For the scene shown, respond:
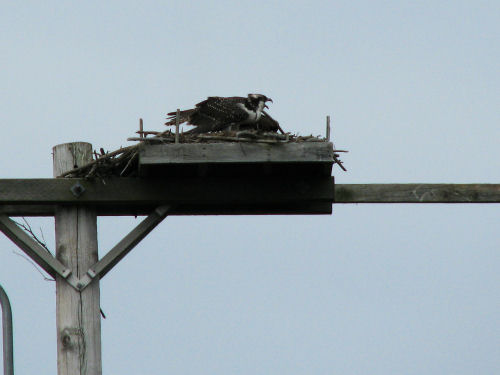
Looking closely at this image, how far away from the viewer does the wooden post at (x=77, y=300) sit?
5762 mm

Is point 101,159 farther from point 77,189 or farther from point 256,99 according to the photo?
point 256,99

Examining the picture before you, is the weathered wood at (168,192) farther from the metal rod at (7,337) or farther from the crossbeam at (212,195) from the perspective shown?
the metal rod at (7,337)

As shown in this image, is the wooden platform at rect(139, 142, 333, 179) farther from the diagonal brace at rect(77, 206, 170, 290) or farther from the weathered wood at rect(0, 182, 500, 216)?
the diagonal brace at rect(77, 206, 170, 290)

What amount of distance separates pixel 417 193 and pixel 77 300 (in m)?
1.97

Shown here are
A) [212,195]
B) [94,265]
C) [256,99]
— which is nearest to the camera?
[94,265]

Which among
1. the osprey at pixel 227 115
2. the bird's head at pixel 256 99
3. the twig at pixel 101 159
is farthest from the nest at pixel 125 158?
the bird's head at pixel 256 99

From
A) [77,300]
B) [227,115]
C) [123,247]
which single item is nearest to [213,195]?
[123,247]

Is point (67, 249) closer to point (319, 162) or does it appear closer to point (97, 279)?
point (97, 279)

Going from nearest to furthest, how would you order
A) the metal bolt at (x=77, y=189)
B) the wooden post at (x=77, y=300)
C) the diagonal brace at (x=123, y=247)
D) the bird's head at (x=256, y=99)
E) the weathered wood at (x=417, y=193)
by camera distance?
1. the wooden post at (x=77, y=300)
2. the diagonal brace at (x=123, y=247)
3. the metal bolt at (x=77, y=189)
4. the weathered wood at (x=417, y=193)
5. the bird's head at (x=256, y=99)

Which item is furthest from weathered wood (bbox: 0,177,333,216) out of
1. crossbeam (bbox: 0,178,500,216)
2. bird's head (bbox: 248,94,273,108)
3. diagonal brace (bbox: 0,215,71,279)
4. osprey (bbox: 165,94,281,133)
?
bird's head (bbox: 248,94,273,108)

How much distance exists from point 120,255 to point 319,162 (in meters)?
1.18

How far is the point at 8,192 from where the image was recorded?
6.07m

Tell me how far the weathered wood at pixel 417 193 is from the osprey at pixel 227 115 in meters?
2.72

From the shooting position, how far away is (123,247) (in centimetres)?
598
